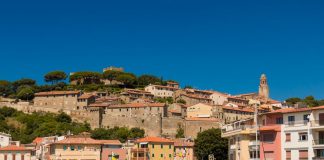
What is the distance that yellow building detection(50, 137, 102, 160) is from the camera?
6594 centimetres

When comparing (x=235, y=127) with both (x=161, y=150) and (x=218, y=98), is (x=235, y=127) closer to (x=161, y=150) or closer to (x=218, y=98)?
(x=161, y=150)

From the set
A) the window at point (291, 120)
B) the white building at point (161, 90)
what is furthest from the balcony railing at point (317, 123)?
the white building at point (161, 90)

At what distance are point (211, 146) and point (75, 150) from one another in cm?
2003

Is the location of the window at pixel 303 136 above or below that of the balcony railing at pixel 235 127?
below

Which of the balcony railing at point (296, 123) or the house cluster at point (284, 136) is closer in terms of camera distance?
the house cluster at point (284, 136)

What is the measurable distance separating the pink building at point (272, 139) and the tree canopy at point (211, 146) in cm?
3222

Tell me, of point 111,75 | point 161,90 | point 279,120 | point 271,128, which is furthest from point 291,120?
point 111,75

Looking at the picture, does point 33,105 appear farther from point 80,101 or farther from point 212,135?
point 212,135

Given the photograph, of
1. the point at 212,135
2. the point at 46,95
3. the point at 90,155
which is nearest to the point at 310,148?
the point at 90,155

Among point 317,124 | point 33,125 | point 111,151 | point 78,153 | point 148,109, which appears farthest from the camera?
point 148,109

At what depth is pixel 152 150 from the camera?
75.9m

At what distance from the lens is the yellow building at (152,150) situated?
74.2 metres

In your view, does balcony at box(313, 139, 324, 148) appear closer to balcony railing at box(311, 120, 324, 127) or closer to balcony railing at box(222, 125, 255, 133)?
balcony railing at box(311, 120, 324, 127)

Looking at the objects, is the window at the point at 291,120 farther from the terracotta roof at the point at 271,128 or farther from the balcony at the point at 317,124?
the balcony at the point at 317,124
